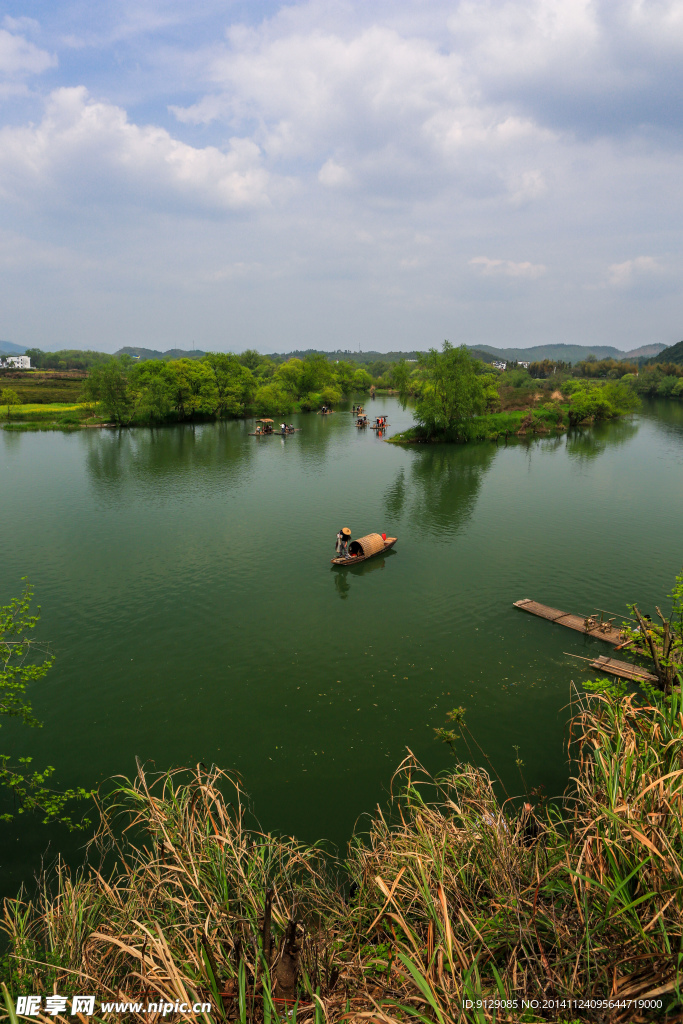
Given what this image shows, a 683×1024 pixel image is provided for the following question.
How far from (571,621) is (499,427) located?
2632 inches

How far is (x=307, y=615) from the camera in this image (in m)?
22.8

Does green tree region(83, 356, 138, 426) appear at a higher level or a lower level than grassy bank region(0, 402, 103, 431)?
higher

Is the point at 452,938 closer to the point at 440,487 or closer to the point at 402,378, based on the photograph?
the point at 440,487

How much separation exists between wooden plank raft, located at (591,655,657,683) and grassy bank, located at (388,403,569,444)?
192 ft

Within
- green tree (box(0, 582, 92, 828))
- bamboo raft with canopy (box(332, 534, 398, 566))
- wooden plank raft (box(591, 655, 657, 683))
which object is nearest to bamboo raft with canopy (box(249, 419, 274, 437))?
bamboo raft with canopy (box(332, 534, 398, 566))

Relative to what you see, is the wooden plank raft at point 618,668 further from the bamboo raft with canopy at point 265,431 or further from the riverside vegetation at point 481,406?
the bamboo raft with canopy at point 265,431

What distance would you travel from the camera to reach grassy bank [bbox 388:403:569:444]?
247ft

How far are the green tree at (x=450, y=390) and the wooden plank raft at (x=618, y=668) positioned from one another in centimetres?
5751

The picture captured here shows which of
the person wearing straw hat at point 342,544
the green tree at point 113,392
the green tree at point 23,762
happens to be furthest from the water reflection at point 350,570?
the green tree at point 113,392

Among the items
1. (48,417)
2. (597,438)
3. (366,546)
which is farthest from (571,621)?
(48,417)

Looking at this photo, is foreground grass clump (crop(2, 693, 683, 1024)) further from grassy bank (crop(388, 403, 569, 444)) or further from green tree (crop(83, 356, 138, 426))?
green tree (crop(83, 356, 138, 426))

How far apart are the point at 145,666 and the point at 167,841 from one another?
48.2 feet

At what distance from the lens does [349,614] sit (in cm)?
2288

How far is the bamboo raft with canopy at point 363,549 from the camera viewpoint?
27.6m
